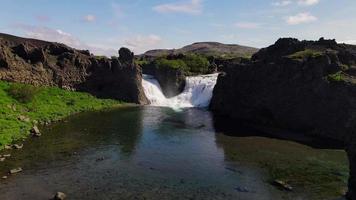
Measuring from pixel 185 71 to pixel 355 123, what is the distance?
351ft

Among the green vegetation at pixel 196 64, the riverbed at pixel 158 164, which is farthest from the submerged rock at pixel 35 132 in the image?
the green vegetation at pixel 196 64

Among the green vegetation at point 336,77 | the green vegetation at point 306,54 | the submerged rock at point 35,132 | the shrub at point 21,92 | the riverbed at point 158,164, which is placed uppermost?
the green vegetation at point 306,54

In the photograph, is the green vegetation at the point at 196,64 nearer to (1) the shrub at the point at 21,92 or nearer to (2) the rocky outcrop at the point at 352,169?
(1) the shrub at the point at 21,92

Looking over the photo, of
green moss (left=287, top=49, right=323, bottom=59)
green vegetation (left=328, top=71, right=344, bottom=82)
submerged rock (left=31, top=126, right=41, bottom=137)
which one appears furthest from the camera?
green moss (left=287, top=49, right=323, bottom=59)

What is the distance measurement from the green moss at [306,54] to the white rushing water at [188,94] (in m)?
34.7

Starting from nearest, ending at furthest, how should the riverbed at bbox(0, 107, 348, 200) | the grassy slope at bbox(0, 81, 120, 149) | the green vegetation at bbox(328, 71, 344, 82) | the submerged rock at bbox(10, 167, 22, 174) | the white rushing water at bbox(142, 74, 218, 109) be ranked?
the riverbed at bbox(0, 107, 348, 200) < the submerged rock at bbox(10, 167, 22, 174) < the grassy slope at bbox(0, 81, 120, 149) < the green vegetation at bbox(328, 71, 344, 82) < the white rushing water at bbox(142, 74, 218, 109)

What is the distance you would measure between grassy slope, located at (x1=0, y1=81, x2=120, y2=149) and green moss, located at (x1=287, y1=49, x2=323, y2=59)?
5346cm

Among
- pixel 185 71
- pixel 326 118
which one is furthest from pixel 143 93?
pixel 326 118

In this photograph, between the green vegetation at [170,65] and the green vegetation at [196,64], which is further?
the green vegetation at [196,64]

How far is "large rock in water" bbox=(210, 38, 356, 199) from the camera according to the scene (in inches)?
3233

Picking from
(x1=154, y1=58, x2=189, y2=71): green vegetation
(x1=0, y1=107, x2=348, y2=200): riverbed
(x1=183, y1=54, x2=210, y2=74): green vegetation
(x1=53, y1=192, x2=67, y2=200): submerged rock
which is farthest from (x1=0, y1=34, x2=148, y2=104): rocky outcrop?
(x1=53, y1=192, x2=67, y2=200): submerged rock

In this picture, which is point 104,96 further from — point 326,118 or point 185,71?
point 326,118

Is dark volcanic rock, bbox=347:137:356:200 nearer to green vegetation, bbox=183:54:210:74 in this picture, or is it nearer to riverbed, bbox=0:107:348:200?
riverbed, bbox=0:107:348:200

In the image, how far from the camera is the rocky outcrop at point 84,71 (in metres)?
113
